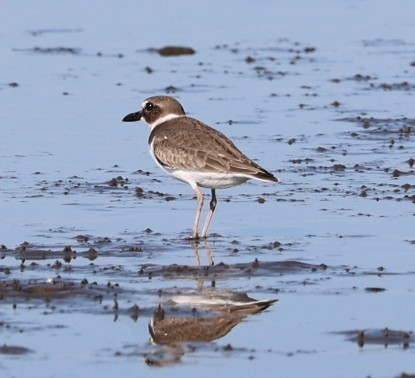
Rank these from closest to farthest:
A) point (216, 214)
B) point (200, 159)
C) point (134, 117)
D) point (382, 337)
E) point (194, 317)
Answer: point (382, 337), point (194, 317), point (200, 159), point (216, 214), point (134, 117)

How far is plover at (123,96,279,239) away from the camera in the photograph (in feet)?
47.0

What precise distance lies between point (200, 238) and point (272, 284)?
206 centimetres

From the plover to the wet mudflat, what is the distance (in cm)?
47

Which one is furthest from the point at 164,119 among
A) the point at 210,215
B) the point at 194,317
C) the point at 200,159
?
the point at 194,317

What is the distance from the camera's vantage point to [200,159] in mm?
14562

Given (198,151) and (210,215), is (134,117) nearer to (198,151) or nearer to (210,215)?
(198,151)

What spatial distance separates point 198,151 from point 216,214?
1.10 m

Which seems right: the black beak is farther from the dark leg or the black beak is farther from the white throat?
the dark leg

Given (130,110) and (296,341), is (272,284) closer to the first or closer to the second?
(296,341)

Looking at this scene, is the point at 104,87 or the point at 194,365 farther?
the point at 104,87

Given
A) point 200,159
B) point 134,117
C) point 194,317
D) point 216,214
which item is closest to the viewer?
point 194,317

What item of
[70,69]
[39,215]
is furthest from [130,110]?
[39,215]

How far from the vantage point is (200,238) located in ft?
46.6

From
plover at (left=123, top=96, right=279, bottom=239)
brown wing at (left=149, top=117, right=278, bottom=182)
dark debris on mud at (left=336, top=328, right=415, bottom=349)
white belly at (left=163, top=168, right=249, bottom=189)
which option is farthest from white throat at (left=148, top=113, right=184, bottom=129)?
dark debris on mud at (left=336, top=328, right=415, bottom=349)
